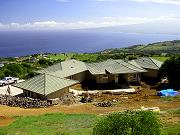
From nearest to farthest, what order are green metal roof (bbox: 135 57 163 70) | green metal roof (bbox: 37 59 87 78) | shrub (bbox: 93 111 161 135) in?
shrub (bbox: 93 111 161 135), green metal roof (bbox: 37 59 87 78), green metal roof (bbox: 135 57 163 70)

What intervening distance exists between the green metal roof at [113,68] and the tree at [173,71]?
3.57 meters

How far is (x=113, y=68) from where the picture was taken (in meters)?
50.6

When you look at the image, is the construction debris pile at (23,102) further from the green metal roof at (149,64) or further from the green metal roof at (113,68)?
the green metal roof at (149,64)

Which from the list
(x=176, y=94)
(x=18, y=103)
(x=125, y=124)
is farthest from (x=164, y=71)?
(x=125, y=124)

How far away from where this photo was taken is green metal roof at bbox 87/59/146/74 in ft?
163

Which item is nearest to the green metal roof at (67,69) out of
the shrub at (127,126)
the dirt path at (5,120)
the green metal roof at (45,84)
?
the green metal roof at (45,84)

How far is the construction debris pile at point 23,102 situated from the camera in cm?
3750

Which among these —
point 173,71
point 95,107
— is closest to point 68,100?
point 95,107

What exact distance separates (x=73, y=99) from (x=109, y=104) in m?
4.59

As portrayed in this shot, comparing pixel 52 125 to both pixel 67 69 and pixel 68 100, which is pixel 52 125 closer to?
pixel 68 100

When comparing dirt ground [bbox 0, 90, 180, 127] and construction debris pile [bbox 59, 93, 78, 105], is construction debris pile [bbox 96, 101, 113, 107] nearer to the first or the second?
dirt ground [bbox 0, 90, 180, 127]

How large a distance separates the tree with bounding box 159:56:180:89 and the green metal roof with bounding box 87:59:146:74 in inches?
141

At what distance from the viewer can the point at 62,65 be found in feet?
170

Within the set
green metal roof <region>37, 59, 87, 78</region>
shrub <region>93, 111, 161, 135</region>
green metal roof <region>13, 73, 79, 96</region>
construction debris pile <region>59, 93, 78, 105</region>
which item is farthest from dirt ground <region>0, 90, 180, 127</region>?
shrub <region>93, 111, 161, 135</region>
